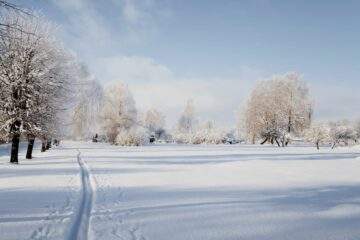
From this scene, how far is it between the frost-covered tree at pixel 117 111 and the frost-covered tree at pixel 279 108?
70.5 ft

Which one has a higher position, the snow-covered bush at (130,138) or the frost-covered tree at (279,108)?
the frost-covered tree at (279,108)

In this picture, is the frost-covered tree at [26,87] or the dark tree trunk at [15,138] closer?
the frost-covered tree at [26,87]

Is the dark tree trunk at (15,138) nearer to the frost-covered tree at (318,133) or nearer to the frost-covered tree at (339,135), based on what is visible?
the frost-covered tree at (318,133)

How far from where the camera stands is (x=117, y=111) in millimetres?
75250

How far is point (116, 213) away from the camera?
1081cm

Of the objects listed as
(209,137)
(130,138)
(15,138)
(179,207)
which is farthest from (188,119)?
(179,207)

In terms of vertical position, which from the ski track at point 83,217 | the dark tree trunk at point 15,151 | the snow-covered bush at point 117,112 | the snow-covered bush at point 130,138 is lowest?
the ski track at point 83,217

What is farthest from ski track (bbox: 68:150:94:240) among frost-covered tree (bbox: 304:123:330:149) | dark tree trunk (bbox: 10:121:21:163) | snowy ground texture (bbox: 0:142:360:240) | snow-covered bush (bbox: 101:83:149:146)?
snow-covered bush (bbox: 101:83:149:146)

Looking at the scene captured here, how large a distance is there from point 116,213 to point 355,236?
5595 millimetres

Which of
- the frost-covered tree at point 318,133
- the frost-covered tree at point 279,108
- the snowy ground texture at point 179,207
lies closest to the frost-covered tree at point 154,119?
the frost-covered tree at point 279,108

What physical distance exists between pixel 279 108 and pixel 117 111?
94.6 ft

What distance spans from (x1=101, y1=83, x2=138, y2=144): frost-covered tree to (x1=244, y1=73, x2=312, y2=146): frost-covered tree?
70.5 feet

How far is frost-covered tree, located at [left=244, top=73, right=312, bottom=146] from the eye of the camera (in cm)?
7656

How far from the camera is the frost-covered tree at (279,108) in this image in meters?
76.6
